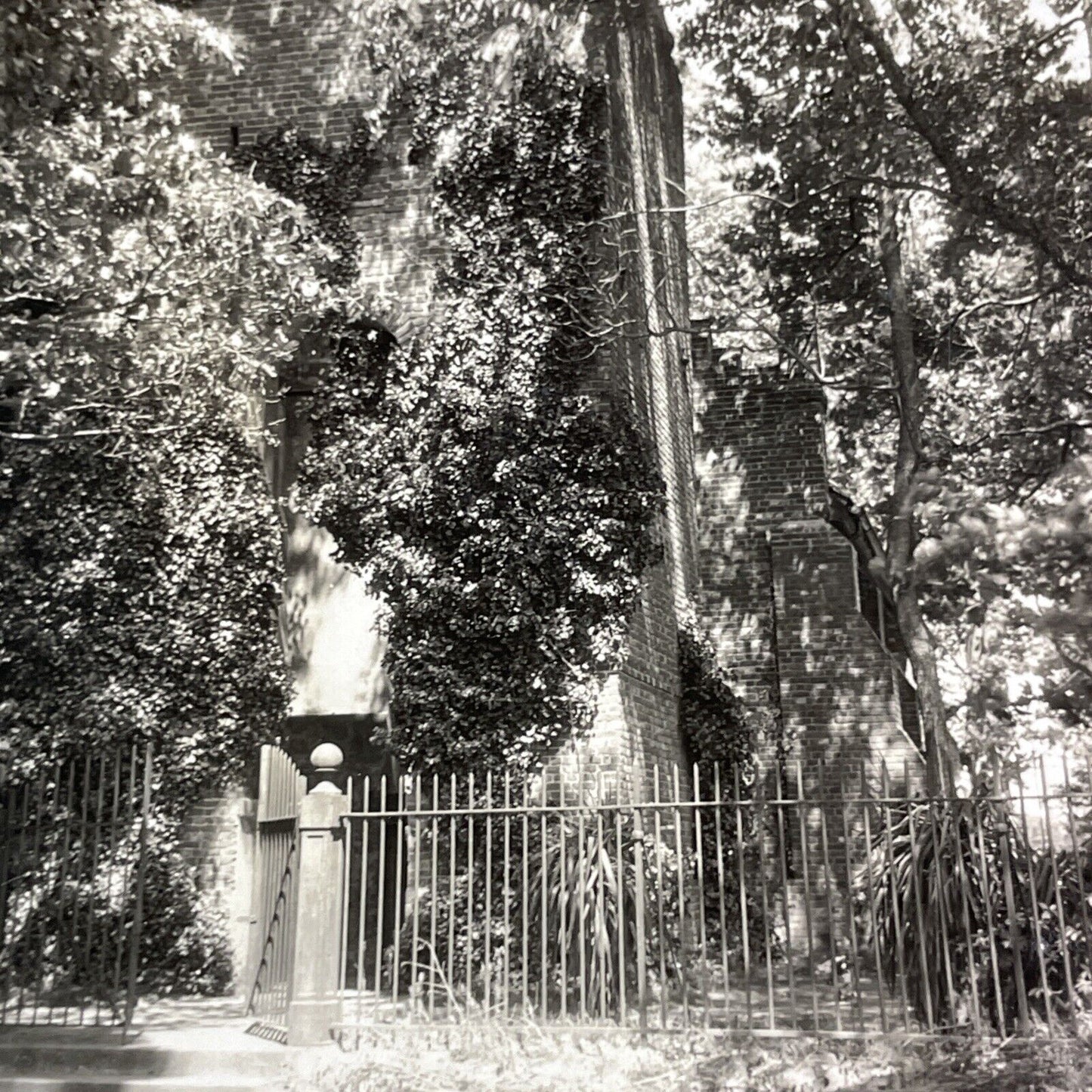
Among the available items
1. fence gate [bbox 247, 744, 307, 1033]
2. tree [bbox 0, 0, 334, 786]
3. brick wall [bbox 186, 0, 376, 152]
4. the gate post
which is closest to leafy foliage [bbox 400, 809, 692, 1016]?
the gate post

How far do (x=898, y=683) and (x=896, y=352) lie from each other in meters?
4.04

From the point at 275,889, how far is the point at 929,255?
475 inches

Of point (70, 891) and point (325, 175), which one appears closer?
point (70, 891)

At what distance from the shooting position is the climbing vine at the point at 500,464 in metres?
10.4

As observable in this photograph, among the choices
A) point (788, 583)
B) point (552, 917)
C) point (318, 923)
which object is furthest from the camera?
point (788, 583)

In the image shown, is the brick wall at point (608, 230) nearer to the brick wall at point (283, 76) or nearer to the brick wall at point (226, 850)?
the brick wall at point (283, 76)

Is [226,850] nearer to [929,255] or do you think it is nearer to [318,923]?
[318,923]

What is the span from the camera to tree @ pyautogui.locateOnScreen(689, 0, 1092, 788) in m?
9.80

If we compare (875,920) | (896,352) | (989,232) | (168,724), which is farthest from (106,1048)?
(989,232)

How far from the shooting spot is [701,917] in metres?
7.37

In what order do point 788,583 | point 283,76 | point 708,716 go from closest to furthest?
point 283,76, point 708,716, point 788,583

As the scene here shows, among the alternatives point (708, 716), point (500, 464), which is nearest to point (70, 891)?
point (500, 464)

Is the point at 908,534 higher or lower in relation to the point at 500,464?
lower

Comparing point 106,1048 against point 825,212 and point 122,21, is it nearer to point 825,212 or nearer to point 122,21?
point 122,21
